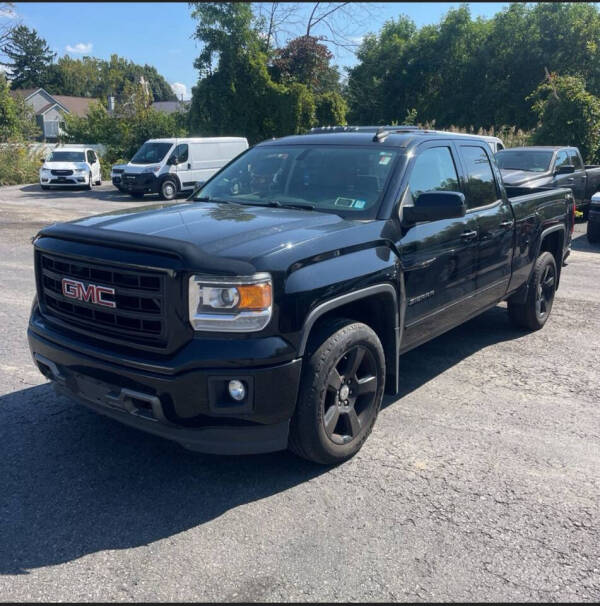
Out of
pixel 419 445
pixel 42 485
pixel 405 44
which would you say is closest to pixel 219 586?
pixel 42 485

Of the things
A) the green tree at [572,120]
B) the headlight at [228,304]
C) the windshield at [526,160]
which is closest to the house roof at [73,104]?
the green tree at [572,120]

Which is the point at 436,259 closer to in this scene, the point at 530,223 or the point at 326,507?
the point at 326,507

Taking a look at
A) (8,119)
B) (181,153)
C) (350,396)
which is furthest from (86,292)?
(8,119)

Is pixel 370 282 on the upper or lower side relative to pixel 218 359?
upper

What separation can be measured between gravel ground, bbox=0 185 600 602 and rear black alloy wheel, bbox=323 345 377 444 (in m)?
0.23

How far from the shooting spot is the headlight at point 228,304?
9.87 feet

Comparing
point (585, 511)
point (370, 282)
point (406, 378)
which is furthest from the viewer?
point (406, 378)

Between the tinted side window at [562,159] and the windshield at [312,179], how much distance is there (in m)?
10.4

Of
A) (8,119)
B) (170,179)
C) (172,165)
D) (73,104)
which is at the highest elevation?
(73,104)

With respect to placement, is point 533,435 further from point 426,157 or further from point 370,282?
point 426,157

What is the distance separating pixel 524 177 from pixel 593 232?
179 cm

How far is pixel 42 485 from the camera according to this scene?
3404 millimetres

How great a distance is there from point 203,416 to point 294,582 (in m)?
0.89

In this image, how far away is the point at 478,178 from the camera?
17.1 ft
